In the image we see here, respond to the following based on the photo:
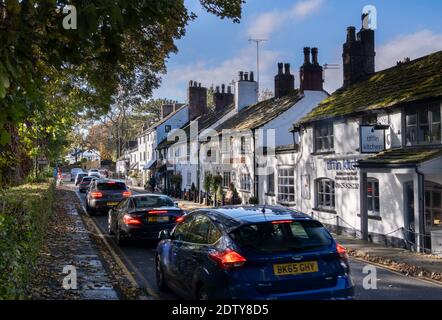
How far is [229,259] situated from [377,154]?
1216cm

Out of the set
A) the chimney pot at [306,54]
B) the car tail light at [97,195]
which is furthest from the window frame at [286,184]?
the car tail light at [97,195]

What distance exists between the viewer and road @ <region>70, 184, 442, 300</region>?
851 centimetres

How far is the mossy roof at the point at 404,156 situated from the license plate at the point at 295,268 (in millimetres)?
9072

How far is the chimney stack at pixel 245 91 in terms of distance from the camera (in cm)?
3784

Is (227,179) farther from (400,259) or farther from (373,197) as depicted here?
(400,259)

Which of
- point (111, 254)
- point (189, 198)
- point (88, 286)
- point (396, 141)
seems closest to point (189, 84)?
point (189, 198)

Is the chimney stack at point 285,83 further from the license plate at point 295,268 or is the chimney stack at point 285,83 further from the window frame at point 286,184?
the license plate at point 295,268

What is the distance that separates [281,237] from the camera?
6.13 metres

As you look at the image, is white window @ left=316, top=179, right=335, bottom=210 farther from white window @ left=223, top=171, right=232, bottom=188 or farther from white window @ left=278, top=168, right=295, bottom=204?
white window @ left=223, top=171, right=232, bottom=188

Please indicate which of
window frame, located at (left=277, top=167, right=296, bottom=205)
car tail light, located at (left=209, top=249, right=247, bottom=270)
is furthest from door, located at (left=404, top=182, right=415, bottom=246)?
car tail light, located at (left=209, top=249, right=247, bottom=270)

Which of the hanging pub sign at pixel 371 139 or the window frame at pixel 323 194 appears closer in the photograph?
the hanging pub sign at pixel 371 139

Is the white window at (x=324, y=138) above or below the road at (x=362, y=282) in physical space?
above

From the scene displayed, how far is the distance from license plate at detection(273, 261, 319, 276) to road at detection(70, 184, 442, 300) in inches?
105
